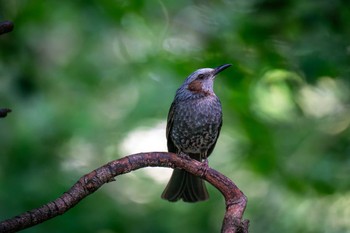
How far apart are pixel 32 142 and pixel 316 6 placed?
8.51ft

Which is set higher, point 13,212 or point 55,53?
point 55,53

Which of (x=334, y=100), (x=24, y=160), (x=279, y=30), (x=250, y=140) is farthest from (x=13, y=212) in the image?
(x=334, y=100)

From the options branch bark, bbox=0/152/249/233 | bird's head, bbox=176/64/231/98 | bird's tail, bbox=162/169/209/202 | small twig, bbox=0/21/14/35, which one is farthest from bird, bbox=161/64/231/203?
small twig, bbox=0/21/14/35

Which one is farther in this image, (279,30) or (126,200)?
(126,200)

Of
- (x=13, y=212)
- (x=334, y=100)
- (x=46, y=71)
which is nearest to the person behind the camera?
(x=13, y=212)

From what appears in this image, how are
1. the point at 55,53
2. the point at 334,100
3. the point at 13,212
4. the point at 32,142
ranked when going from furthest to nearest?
1. the point at 55,53
2. the point at 334,100
3. the point at 32,142
4. the point at 13,212

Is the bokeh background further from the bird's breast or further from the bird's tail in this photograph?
the bird's tail

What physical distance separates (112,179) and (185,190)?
6.13 ft

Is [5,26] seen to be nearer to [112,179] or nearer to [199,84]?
[112,179]

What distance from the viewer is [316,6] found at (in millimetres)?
4887

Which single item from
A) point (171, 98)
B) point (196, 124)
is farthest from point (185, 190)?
point (171, 98)

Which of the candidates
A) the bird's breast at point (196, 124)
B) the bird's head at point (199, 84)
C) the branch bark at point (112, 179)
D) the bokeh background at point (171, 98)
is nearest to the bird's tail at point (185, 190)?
the bird's breast at point (196, 124)

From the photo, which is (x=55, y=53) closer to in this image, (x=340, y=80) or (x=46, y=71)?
(x=46, y=71)

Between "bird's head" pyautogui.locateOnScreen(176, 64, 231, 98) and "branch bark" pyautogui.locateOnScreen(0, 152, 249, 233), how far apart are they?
6.98 feet
